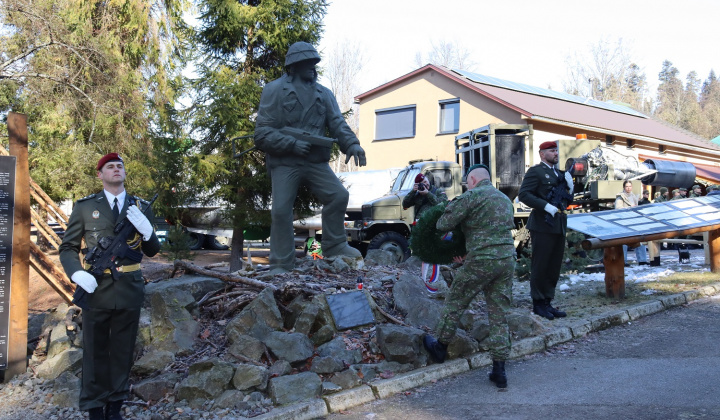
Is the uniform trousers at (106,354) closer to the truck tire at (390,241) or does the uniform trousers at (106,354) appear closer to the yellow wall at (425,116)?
the truck tire at (390,241)

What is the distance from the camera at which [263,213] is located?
11.6m

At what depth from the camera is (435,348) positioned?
201 inches

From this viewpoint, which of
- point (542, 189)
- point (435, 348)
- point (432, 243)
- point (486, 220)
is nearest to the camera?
A: point (486, 220)

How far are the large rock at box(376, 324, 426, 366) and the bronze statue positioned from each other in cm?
214

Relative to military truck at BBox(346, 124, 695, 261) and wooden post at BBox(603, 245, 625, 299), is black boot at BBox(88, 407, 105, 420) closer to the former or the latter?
wooden post at BBox(603, 245, 625, 299)

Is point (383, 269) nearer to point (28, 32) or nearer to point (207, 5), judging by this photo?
point (207, 5)

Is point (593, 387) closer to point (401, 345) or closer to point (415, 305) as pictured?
point (401, 345)

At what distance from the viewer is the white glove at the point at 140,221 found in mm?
3939

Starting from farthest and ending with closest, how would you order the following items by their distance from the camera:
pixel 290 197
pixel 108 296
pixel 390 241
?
pixel 390 241 < pixel 290 197 < pixel 108 296

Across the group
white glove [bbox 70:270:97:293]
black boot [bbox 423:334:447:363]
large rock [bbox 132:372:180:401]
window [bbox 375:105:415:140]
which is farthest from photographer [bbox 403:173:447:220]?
window [bbox 375:105:415:140]

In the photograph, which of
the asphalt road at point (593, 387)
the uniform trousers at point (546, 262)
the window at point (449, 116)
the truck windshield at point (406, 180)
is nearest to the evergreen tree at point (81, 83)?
the truck windshield at point (406, 180)

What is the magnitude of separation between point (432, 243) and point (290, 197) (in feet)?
6.55

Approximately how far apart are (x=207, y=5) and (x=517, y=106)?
40.1 ft

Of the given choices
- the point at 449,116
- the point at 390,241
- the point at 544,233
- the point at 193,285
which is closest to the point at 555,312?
the point at 544,233
